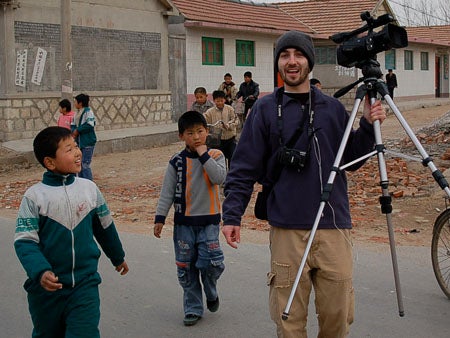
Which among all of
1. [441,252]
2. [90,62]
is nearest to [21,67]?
[90,62]

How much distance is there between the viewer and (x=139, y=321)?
18.7ft

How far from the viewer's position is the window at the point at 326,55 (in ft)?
99.8

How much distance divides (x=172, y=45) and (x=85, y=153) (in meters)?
11.0

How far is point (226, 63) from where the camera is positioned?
24.7m

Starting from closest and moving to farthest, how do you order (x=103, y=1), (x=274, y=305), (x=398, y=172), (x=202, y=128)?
(x=274, y=305), (x=202, y=128), (x=398, y=172), (x=103, y=1)

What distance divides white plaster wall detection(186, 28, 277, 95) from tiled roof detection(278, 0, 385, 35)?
461 cm

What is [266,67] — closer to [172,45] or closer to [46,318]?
[172,45]

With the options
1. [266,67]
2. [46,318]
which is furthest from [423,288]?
[266,67]

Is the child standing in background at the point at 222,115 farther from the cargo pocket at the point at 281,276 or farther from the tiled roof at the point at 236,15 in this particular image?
the tiled roof at the point at 236,15

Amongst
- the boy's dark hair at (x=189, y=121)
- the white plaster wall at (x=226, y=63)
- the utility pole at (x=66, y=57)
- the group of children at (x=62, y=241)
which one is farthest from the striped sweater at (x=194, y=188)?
the white plaster wall at (x=226, y=63)

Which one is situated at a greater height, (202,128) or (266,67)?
(266,67)

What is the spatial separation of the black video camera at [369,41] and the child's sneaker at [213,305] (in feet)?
8.33

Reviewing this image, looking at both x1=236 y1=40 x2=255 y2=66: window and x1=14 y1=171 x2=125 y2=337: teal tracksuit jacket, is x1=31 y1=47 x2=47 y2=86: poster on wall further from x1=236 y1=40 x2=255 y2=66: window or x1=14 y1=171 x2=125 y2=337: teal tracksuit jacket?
x1=14 y1=171 x2=125 y2=337: teal tracksuit jacket

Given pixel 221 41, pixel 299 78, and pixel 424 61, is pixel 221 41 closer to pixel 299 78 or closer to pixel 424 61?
pixel 424 61
